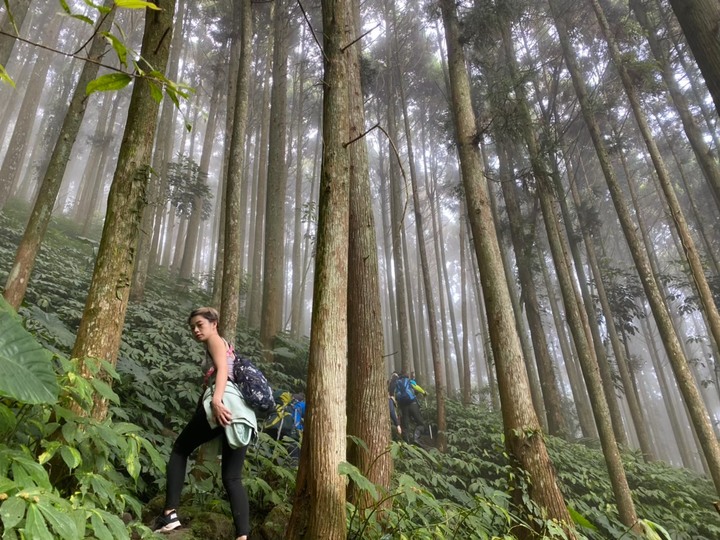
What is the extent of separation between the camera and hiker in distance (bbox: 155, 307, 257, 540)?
Answer: 2.55 meters

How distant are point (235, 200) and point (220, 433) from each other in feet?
10.8

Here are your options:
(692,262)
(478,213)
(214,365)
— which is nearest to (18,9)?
(214,365)

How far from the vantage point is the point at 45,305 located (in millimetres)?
5777

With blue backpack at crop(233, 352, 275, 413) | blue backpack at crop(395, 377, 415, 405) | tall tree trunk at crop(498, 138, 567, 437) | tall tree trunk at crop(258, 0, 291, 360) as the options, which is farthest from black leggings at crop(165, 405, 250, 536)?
tall tree trunk at crop(498, 138, 567, 437)

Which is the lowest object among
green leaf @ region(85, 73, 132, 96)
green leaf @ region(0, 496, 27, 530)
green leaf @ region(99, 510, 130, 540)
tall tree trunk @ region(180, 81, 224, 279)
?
green leaf @ region(99, 510, 130, 540)

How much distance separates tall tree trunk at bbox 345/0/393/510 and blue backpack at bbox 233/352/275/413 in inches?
34.3

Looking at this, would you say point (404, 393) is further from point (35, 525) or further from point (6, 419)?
point (35, 525)

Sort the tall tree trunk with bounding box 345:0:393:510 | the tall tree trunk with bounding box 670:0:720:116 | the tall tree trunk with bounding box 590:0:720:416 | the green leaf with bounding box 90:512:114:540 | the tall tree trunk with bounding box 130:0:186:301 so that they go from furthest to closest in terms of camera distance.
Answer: the tall tree trunk with bounding box 130:0:186:301, the tall tree trunk with bounding box 590:0:720:416, the tall tree trunk with bounding box 670:0:720:116, the tall tree trunk with bounding box 345:0:393:510, the green leaf with bounding box 90:512:114:540

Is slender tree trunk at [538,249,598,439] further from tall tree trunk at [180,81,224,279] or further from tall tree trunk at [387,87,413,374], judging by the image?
tall tree trunk at [180,81,224,279]

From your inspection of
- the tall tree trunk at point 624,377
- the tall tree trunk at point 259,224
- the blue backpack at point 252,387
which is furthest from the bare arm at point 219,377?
the tall tree trunk at point 624,377

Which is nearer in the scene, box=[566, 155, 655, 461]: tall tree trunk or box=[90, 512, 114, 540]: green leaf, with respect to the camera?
box=[90, 512, 114, 540]: green leaf

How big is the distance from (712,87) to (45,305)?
8.05m

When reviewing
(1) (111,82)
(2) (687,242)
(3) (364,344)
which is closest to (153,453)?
(1) (111,82)

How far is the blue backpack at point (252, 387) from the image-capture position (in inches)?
106
